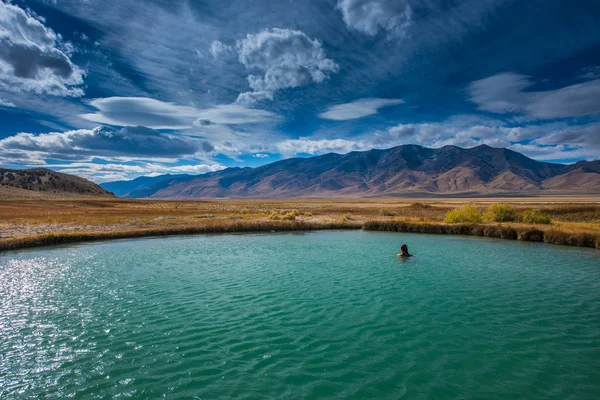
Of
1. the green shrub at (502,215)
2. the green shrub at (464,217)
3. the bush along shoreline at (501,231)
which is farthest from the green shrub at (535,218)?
the bush along shoreline at (501,231)

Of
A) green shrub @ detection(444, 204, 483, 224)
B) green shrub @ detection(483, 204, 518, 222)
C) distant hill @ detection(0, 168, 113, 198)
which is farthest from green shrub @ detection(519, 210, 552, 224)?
distant hill @ detection(0, 168, 113, 198)

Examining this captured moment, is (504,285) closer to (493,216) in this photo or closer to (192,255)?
(192,255)

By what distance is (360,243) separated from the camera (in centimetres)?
3145

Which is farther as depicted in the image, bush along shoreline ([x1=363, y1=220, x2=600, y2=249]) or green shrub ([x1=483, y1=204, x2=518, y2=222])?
green shrub ([x1=483, y1=204, x2=518, y2=222])

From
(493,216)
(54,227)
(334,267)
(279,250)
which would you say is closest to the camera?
(334,267)

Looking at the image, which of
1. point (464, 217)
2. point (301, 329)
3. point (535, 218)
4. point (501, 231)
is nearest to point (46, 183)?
point (464, 217)

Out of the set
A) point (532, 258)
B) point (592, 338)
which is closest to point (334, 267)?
point (592, 338)

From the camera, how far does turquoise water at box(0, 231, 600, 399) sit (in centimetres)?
802

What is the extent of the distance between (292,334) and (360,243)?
21.4 meters

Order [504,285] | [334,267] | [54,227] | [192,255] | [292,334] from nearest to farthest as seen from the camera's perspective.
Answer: [292,334] < [504,285] < [334,267] < [192,255] < [54,227]

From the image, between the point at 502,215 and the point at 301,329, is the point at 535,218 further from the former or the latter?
the point at 301,329

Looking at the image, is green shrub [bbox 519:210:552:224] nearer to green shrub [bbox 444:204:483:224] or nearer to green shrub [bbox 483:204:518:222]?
green shrub [bbox 483:204:518:222]

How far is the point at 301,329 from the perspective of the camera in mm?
11281

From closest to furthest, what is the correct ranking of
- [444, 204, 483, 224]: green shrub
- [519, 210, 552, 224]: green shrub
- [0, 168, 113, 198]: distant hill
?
[519, 210, 552, 224]: green shrub → [444, 204, 483, 224]: green shrub → [0, 168, 113, 198]: distant hill
